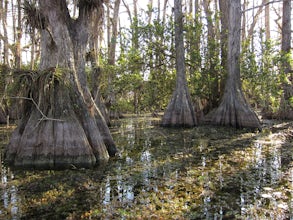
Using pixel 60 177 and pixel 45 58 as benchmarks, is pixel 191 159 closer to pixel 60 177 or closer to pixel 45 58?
pixel 60 177

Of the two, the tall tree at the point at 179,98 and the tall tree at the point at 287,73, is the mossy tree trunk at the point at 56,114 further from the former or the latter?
the tall tree at the point at 287,73

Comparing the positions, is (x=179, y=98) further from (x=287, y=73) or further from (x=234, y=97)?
(x=287, y=73)

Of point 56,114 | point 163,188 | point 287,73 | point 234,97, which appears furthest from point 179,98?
point 163,188

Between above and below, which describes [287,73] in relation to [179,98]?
above

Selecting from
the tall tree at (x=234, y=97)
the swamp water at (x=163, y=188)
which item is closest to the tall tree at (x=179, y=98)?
the tall tree at (x=234, y=97)

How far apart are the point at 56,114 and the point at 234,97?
28.6ft

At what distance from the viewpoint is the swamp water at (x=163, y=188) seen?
12.6ft

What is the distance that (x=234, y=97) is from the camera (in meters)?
12.8

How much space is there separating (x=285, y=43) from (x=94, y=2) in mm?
12926

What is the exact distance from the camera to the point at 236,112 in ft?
41.5

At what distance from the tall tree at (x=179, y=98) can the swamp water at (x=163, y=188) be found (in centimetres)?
566

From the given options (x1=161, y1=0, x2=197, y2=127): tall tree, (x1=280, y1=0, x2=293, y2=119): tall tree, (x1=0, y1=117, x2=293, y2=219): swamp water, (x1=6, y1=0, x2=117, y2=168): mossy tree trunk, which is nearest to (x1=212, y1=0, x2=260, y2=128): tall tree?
(x1=161, y1=0, x2=197, y2=127): tall tree

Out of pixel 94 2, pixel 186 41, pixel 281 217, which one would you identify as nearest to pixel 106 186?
pixel 281 217

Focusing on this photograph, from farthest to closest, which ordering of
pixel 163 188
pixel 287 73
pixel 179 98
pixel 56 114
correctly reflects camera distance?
pixel 287 73 → pixel 179 98 → pixel 56 114 → pixel 163 188
